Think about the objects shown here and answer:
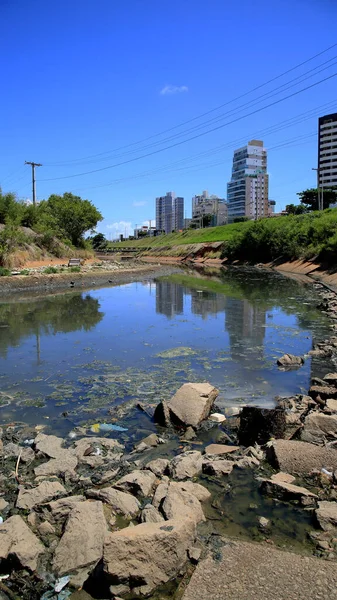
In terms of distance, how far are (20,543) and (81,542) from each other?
56 centimetres

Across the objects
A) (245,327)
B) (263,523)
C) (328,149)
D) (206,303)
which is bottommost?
(263,523)

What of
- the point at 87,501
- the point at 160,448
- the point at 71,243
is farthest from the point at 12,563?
the point at 71,243

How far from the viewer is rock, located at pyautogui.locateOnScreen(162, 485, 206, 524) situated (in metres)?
4.45

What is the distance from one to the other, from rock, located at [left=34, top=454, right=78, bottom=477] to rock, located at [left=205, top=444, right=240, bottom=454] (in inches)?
75.0

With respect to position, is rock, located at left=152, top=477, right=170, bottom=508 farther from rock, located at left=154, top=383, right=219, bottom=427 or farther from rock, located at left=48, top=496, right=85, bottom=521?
rock, located at left=154, top=383, right=219, bottom=427

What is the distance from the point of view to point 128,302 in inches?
1048

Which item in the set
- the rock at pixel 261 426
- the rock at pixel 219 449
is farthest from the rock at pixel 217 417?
the rock at pixel 219 449

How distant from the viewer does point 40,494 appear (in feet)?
16.3

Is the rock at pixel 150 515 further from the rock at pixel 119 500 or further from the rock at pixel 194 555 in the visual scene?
the rock at pixel 194 555

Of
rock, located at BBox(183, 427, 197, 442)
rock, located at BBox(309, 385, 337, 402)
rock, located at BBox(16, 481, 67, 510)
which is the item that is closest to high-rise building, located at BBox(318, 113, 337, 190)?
rock, located at BBox(309, 385, 337, 402)

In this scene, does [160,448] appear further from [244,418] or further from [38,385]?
[38,385]

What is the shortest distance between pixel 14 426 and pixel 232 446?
3.75 meters

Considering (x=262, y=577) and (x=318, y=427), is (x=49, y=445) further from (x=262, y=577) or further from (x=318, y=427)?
(x=318, y=427)

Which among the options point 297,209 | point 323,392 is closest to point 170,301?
point 323,392
